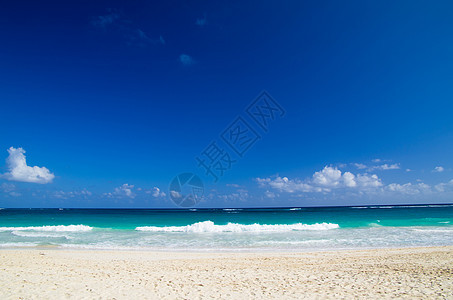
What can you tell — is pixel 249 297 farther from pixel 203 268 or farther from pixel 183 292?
pixel 203 268

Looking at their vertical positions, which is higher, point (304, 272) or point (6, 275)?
point (6, 275)

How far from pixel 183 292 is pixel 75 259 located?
25.8 ft

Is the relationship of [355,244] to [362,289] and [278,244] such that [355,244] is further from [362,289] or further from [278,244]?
[362,289]

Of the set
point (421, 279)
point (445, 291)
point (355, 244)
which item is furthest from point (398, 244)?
point (445, 291)

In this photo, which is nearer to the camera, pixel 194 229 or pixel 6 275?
pixel 6 275

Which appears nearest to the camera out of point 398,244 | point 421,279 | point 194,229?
point 421,279

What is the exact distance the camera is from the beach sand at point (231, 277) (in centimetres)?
642

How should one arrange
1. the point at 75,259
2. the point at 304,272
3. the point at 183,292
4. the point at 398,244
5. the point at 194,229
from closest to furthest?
the point at 183,292
the point at 304,272
the point at 75,259
the point at 398,244
the point at 194,229

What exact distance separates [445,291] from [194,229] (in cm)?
2168

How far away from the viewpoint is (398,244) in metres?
15.8

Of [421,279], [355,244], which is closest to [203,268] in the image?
[421,279]

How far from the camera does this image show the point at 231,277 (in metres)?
8.06

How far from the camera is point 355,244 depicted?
16.0 metres

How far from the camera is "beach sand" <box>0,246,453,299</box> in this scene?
6422 mm
